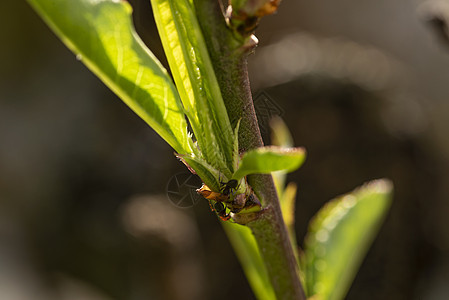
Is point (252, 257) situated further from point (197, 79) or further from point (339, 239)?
point (197, 79)

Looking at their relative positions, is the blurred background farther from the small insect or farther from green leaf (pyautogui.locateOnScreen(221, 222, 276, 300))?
the small insect

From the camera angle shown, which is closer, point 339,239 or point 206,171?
point 206,171

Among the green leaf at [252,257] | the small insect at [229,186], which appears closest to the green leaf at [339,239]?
the green leaf at [252,257]

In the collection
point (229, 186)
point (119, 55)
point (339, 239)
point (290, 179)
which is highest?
point (119, 55)

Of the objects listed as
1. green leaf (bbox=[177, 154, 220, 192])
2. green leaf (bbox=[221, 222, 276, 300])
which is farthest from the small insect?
green leaf (bbox=[221, 222, 276, 300])

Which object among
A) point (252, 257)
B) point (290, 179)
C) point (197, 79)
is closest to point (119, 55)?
point (197, 79)
